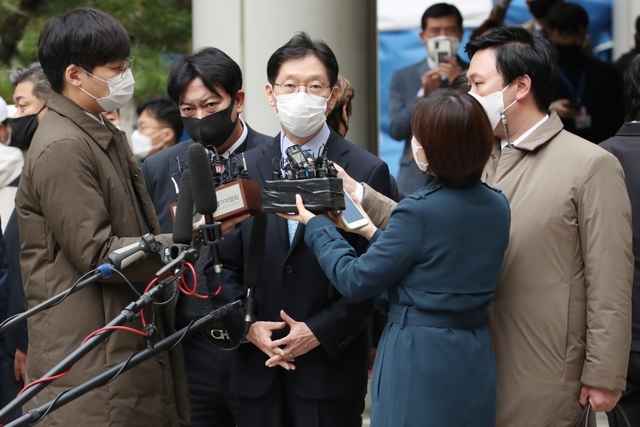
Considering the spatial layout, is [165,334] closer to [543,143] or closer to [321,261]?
[321,261]

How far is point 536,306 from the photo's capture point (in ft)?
11.1

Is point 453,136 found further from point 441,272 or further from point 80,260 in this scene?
point 80,260

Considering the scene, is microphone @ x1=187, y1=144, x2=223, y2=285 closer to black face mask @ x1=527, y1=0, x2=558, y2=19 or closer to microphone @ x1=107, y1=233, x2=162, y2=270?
microphone @ x1=107, y1=233, x2=162, y2=270

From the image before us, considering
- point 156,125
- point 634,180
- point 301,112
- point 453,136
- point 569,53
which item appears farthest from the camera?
point 569,53

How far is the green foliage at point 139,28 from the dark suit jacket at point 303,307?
415 cm

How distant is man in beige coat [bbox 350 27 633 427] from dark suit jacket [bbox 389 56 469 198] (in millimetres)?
3077

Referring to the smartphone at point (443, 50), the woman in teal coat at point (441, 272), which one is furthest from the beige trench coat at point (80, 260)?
the smartphone at point (443, 50)

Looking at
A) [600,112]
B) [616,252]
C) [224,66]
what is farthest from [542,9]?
[616,252]

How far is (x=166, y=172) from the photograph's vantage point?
14.9 ft

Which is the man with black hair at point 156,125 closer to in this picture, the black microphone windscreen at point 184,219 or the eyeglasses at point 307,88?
the eyeglasses at point 307,88

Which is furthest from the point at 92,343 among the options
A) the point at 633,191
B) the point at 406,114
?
the point at 406,114

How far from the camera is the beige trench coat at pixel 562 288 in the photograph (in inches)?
130

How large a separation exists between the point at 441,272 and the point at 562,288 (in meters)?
0.54

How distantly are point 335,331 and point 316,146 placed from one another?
0.76 m
